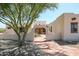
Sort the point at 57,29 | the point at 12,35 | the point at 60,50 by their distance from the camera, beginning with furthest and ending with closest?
the point at 57,29 → the point at 12,35 → the point at 60,50

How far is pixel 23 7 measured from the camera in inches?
432

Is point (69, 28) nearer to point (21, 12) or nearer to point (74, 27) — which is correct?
point (74, 27)

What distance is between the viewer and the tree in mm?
10500

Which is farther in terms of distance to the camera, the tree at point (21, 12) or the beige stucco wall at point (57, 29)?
the beige stucco wall at point (57, 29)

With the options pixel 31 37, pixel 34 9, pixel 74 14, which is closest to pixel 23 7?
pixel 34 9

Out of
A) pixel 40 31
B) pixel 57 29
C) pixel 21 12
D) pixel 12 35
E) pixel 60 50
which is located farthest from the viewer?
pixel 40 31

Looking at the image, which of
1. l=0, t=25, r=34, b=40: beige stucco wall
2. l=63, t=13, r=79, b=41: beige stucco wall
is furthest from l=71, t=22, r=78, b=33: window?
l=0, t=25, r=34, b=40: beige stucco wall

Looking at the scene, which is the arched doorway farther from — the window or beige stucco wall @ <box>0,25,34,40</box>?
the window

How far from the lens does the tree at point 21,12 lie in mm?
10500

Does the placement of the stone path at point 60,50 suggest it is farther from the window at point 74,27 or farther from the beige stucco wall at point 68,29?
the window at point 74,27

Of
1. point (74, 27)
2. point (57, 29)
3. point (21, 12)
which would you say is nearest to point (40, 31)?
point (57, 29)

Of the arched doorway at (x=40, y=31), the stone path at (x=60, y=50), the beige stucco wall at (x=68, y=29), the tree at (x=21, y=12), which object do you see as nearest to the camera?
the stone path at (x=60, y=50)

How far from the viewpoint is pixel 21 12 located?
1123cm

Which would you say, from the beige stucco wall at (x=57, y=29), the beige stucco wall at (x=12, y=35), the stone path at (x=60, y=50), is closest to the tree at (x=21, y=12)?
the stone path at (x=60, y=50)
